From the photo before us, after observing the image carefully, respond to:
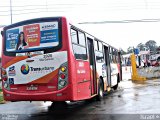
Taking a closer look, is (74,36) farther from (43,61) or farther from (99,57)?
(99,57)

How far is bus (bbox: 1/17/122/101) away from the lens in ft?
31.2

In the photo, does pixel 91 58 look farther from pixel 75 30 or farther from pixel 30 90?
pixel 30 90

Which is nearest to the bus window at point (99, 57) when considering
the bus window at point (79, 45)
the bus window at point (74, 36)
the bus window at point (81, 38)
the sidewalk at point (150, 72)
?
the bus window at point (81, 38)

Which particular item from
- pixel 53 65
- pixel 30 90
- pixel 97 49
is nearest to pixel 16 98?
pixel 30 90

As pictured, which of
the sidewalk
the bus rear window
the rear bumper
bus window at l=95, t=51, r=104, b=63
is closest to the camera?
the rear bumper

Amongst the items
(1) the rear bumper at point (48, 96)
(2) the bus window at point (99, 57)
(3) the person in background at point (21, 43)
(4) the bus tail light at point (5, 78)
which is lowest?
(1) the rear bumper at point (48, 96)

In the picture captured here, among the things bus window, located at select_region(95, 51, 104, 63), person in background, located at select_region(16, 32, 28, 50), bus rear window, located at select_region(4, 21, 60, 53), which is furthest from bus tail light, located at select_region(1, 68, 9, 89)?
bus window, located at select_region(95, 51, 104, 63)

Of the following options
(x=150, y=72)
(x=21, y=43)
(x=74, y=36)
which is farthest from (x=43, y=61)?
(x=150, y=72)

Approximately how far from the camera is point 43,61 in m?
9.73

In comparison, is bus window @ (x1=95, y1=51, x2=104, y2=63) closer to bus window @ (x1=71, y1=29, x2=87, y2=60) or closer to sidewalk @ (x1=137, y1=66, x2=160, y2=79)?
bus window @ (x1=71, y1=29, x2=87, y2=60)

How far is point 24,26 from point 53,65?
5.50 ft

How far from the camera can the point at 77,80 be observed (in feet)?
32.8

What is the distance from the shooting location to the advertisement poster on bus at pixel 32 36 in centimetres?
978

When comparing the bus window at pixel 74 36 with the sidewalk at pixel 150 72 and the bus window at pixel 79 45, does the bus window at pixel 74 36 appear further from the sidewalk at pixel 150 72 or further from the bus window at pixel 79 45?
the sidewalk at pixel 150 72
